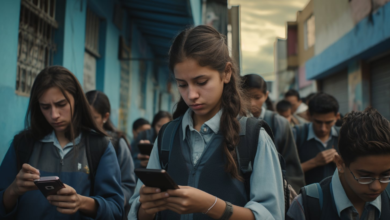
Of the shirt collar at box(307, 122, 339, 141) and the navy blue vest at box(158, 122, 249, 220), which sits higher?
the shirt collar at box(307, 122, 339, 141)

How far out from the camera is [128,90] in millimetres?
9172

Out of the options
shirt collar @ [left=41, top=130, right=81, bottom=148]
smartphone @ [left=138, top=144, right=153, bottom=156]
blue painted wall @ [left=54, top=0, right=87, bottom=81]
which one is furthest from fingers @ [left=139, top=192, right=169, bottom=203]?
blue painted wall @ [left=54, top=0, right=87, bottom=81]

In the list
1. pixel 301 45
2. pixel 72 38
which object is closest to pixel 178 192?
pixel 72 38

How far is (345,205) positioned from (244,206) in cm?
58

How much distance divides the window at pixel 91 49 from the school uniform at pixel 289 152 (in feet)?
13.4

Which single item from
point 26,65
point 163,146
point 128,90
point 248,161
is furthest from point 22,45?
point 128,90

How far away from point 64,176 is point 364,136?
5.84ft

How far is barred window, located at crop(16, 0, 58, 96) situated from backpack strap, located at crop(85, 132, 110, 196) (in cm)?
199

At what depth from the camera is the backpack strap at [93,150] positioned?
2.33m

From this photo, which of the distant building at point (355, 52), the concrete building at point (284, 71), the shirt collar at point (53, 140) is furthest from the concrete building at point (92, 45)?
the concrete building at point (284, 71)

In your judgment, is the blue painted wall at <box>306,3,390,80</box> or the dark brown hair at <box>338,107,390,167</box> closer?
the dark brown hair at <box>338,107,390,167</box>

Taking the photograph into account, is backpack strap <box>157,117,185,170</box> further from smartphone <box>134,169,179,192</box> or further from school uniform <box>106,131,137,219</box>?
Answer: school uniform <box>106,131,137,219</box>

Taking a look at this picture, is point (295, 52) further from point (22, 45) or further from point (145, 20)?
point (22, 45)

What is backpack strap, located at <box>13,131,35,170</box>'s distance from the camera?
2246mm
